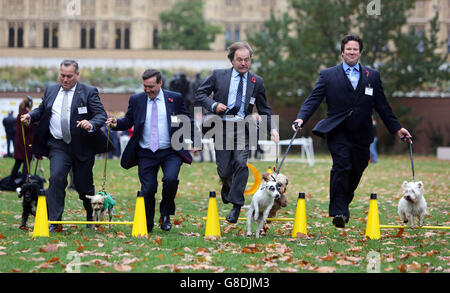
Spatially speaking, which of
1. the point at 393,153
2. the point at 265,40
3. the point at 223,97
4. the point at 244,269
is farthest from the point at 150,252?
the point at 265,40

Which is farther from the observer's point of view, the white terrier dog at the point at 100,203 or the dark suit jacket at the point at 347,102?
the white terrier dog at the point at 100,203

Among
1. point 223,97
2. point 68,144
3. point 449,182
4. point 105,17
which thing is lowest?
point 449,182

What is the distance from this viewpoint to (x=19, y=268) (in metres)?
7.07

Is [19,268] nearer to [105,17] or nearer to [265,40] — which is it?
[265,40]

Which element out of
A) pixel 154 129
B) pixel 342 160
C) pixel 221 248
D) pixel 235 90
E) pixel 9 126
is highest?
pixel 235 90

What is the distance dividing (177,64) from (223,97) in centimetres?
5188

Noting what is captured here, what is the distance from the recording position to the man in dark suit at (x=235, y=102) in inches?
372

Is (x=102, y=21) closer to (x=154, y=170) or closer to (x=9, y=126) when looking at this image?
(x=9, y=126)

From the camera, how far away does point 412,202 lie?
9656 millimetres

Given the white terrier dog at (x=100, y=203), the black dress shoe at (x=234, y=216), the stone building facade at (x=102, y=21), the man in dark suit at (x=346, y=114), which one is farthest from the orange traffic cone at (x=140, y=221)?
the stone building facade at (x=102, y=21)

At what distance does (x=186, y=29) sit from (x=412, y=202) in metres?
69.2

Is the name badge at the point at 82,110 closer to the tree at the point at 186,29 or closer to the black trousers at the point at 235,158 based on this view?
the black trousers at the point at 235,158

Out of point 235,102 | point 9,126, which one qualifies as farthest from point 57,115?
point 9,126
